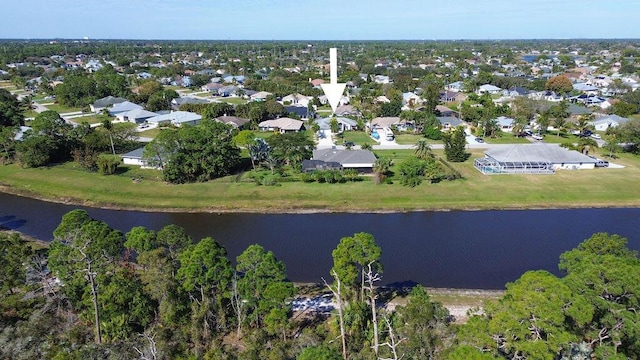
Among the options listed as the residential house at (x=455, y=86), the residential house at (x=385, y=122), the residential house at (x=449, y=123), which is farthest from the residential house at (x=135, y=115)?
the residential house at (x=455, y=86)

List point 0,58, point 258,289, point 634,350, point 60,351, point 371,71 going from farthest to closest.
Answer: point 0,58
point 371,71
point 258,289
point 60,351
point 634,350

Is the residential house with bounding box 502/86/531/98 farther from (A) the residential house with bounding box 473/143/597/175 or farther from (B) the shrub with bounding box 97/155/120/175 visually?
(B) the shrub with bounding box 97/155/120/175

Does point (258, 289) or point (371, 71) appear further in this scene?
point (371, 71)

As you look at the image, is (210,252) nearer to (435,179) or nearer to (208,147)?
(208,147)

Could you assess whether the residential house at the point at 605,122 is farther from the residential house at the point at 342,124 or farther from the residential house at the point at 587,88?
the residential house at the point at 342,124

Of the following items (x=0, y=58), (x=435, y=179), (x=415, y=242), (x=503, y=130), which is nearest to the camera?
(x=415, y=242)

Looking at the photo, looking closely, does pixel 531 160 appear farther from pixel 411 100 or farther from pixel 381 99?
pixel 381 99

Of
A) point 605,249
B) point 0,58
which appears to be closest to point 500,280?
point 605,249
